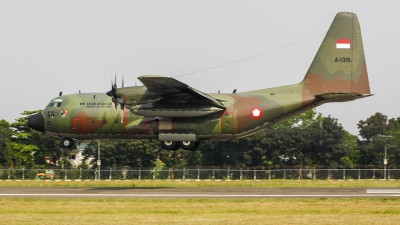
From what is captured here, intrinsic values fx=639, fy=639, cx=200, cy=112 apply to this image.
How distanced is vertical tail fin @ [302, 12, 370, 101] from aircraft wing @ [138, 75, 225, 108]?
253 inches

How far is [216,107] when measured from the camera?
3844 cm

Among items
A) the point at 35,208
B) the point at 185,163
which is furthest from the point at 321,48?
the point at 185,163

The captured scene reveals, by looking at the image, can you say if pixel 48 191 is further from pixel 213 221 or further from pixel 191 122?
pixel 213 221

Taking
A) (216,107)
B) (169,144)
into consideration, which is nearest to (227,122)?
(216,107)

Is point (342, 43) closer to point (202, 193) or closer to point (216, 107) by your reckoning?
point (216, 107)

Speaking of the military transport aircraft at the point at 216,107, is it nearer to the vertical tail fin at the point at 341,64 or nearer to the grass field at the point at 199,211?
the vertical tail fin at the point at 341,64

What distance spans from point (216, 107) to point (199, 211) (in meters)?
13.5

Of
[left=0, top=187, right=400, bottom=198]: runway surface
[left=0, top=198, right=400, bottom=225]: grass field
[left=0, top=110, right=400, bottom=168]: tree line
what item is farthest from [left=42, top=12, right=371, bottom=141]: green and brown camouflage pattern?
[left=0, top=110, right=400, bottom=168]: tree line

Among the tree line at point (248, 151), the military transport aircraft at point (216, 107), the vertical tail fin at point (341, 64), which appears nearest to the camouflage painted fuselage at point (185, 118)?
the military transport aircraft at point (216, 107)

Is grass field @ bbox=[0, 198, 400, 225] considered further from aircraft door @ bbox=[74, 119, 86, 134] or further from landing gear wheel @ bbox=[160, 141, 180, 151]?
aircraft door @ bbox=[74, 119, 86, 134]

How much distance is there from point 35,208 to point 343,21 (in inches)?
893

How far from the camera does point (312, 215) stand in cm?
2445

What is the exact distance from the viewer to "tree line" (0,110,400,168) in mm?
64750

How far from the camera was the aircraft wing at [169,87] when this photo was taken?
3447cm
